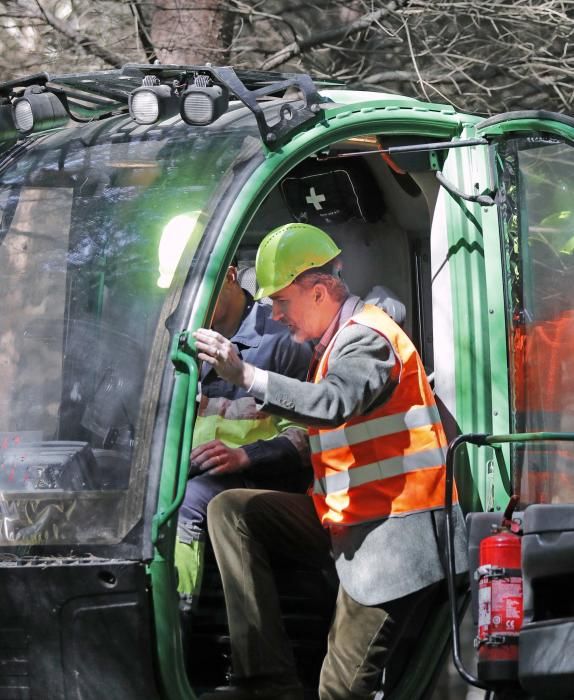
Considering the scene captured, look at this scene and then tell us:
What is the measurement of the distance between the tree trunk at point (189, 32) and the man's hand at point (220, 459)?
240 inches

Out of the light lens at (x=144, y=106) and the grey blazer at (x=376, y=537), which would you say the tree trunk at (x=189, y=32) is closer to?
the light lens at (x=144, y=106)

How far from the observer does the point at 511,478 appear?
4.41m

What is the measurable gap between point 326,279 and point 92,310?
2.49ft

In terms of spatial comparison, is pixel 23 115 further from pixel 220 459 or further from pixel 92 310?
pixel 220 459

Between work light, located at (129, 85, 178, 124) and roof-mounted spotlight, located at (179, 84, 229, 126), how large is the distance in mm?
88

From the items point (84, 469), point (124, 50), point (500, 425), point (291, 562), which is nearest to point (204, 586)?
point (291, 562)

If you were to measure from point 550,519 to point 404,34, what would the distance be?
7.57 metres

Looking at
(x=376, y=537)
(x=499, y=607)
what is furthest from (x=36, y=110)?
(x=499, y=607)

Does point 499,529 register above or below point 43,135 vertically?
below

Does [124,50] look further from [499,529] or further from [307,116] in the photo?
[499,529]

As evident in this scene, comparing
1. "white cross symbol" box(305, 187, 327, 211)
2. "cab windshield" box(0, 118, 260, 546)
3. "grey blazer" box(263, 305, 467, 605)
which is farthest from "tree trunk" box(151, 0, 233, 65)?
"grey blazer" box(263, 305, 467, 605)

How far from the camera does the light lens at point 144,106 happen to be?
4195 mm

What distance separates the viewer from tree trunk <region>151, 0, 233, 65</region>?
33.6ft

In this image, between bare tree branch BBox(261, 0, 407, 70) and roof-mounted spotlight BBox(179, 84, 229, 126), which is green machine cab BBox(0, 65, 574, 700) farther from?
bare tree branch BBox(261, 0, 407, 70)
